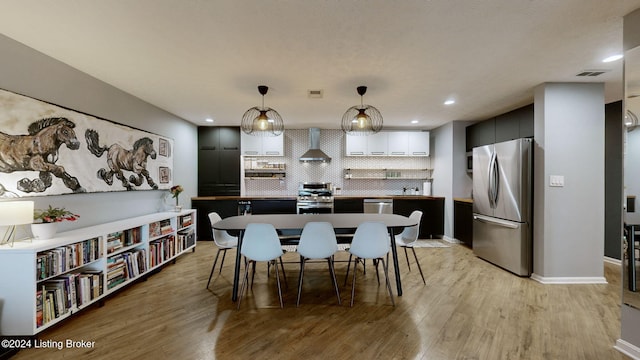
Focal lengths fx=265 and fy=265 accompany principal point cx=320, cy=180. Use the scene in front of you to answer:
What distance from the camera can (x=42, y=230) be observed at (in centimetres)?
238

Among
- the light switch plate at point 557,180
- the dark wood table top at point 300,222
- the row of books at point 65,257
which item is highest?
the light switch plate at point 557,180

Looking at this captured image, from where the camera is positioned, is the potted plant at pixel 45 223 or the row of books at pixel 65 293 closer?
the row of books at pixel 65 293

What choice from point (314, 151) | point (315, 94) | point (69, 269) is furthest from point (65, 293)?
point (314, 151)

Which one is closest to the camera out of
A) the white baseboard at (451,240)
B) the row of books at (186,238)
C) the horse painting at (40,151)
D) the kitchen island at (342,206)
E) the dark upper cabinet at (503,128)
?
the horse painting at (40,151)

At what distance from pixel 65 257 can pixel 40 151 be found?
1.07 metres

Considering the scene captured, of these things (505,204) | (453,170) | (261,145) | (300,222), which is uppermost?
(261,145)

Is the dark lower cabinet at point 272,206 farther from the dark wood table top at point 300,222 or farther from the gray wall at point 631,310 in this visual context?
the gray wall at point 631,310

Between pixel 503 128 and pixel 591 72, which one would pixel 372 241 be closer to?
pixel 591 72

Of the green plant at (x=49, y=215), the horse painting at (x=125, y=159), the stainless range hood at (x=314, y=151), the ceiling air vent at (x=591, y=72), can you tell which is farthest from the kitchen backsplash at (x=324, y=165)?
the green plant at (x=49, y=215)

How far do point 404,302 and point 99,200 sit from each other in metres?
3.78

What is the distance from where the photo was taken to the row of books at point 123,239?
9.49 ft

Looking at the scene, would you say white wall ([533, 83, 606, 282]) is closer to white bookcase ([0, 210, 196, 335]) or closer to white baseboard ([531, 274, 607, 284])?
white baseboard ([531, 274, 607, 284])

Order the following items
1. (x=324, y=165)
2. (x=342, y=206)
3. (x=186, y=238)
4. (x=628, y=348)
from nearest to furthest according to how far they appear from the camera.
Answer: (x=628, y=348)
(x=186, y=238)
(x=342, y=206)
(x=324, y=165)

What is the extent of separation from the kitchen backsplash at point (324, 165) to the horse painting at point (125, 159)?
2.57 metres
